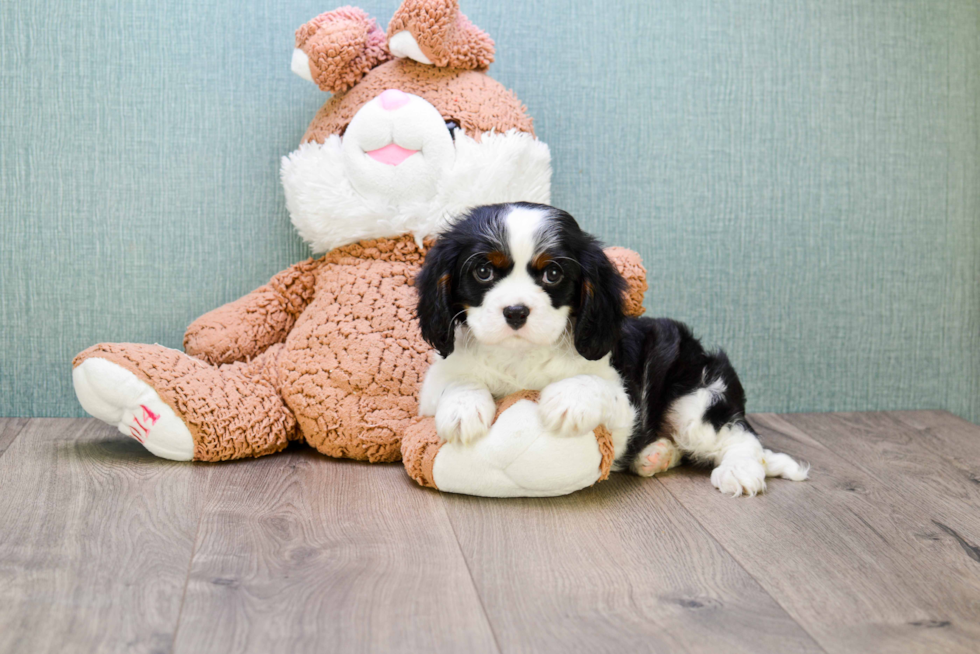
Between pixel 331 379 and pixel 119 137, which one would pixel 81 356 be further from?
pixel 119 137

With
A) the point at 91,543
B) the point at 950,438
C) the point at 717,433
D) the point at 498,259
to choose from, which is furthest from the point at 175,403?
the point at 950,438

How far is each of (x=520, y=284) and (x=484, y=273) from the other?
Result: 0.23 feet

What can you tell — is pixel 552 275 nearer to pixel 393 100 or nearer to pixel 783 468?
pixel 393 100

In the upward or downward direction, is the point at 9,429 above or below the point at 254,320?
below

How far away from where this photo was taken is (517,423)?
1.64 metres

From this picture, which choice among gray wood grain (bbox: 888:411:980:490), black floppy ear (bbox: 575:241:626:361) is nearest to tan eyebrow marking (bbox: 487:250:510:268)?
black floppy ear (bbox: 575:241:626:361)

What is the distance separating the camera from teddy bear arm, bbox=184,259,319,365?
80.8 inches

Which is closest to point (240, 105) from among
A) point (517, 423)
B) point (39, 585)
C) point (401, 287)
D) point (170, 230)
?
point (170, 230)

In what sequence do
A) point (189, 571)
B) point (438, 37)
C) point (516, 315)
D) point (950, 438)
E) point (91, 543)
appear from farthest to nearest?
point (950, 438) < point (438, 37) < point (516, 315) < point (91, 543) < point (189, 571)

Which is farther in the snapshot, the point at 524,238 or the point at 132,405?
the point at 132,405

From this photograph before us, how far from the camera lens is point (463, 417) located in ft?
5.33

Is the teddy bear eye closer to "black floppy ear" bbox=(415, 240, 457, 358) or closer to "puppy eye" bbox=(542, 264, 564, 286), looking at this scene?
"puppy eye" bbox=(542, 264, 564, 286)

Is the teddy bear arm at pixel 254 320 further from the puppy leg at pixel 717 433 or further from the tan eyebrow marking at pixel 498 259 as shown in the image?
the puppy leg at pixel 717 433

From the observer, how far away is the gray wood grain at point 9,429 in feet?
6.70
